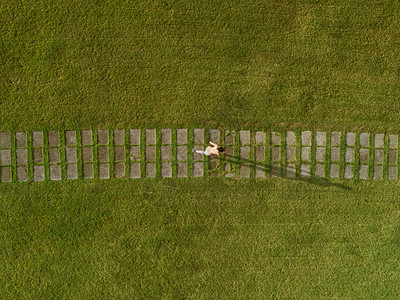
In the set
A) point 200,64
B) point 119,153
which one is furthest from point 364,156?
point 119,153

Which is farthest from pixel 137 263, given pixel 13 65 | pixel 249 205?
pixel 13 65

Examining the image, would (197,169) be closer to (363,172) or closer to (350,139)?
→ (350,139)

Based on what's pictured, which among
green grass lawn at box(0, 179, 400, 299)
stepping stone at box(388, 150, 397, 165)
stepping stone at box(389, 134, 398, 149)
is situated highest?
stepping stone at box(389, 134, 398, 149)

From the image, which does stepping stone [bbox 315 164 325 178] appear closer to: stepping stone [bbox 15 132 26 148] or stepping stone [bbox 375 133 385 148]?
stepping stone [bbox 375 133 385 148]

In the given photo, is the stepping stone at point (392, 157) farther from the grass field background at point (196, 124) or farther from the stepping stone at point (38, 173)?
the stepping stone at point (38, 173)

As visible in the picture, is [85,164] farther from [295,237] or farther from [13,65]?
[295,237]

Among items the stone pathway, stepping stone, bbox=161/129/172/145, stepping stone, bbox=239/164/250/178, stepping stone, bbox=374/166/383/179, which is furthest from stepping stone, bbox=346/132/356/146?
stepping stone, bbox=161/129/172/145

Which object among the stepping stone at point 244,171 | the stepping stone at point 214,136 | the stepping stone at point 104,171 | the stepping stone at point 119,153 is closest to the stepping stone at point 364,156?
the stepping stone at point 244,171
